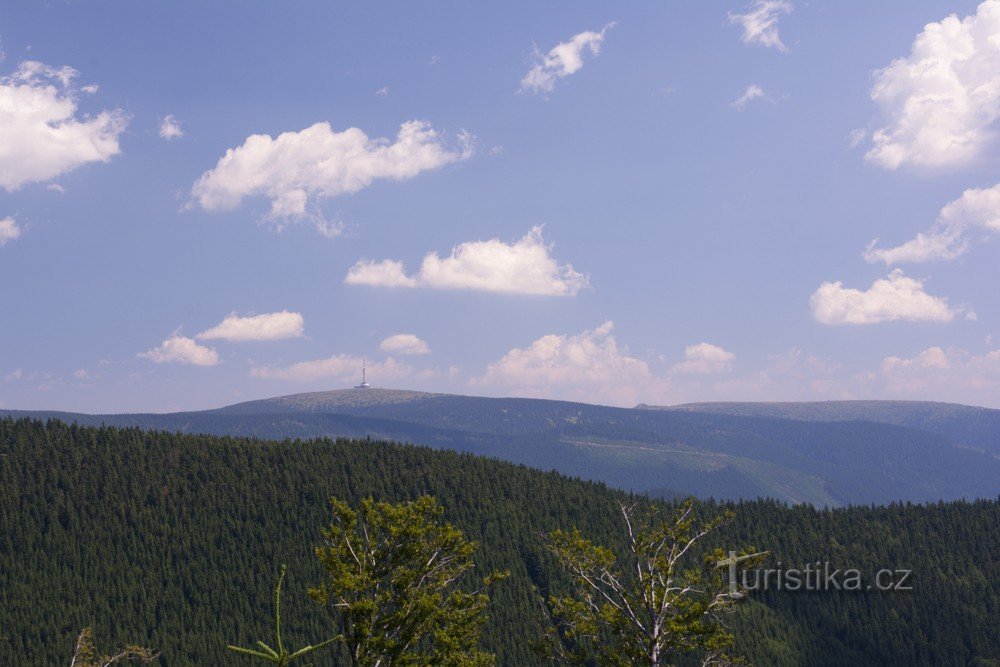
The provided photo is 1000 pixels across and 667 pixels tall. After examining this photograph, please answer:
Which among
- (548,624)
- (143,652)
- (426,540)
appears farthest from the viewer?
(143,652)

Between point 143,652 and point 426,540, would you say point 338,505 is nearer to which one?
point 426,540

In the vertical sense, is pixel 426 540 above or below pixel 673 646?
above

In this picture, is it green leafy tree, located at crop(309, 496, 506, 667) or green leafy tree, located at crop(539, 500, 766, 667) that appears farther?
green leafy tree, located at crop(539, 500, 766, 667)

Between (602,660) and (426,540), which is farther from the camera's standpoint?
(426,540)

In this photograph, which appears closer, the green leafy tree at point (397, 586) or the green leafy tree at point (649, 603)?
the green leafy tree at point (397, 586)

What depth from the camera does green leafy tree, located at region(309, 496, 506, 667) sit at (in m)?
44.3

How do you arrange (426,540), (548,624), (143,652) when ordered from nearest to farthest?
(548,624), (426,540), (143,652)

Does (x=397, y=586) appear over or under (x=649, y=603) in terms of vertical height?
over

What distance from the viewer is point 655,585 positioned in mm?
46188

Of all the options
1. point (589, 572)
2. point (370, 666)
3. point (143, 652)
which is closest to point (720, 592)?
point (589, 572)

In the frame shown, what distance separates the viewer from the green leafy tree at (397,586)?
44.3 m

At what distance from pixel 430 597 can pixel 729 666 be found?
Answer: 50.4ft

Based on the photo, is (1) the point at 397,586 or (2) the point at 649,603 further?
(1) the point at 397,586

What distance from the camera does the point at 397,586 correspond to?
A: 4700 cm
